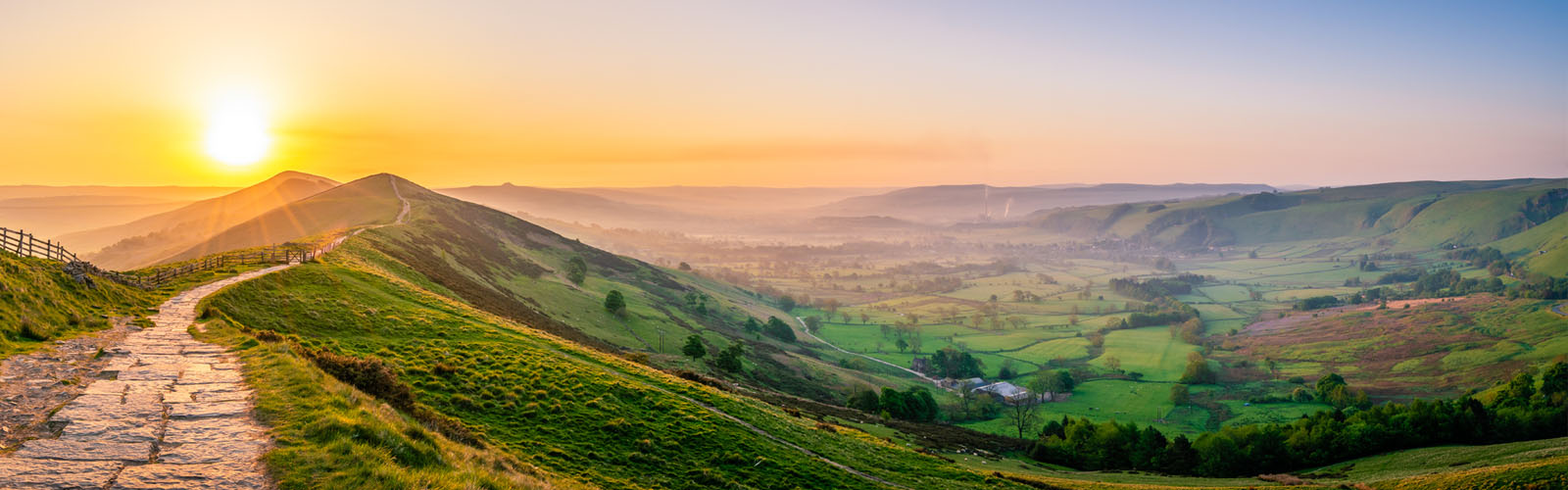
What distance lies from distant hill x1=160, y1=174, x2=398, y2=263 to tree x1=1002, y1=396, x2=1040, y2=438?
11816cm

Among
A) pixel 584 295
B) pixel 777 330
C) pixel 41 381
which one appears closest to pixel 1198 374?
pixel 777 330

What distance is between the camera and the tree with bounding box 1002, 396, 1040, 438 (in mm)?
105562

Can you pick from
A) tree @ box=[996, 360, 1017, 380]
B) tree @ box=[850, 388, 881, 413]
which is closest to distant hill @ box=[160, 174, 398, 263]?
tree @ box=[850, 388, 881, 413]

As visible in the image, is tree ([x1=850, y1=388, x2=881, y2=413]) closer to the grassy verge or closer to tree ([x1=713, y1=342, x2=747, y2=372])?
tree ([x1=713, y1=342, x2=747, y2=372])

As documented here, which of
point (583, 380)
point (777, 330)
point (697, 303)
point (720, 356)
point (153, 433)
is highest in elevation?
point (153, 433)

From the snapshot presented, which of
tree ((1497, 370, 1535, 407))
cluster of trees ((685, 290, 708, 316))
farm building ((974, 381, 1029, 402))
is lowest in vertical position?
farm building ((974, 381, 1029, 402))

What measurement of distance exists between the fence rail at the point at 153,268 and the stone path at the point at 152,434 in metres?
19.0

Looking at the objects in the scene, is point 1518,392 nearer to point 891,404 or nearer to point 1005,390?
point 1005,390

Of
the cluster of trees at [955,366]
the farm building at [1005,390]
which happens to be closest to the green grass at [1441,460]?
the farm building at [1005,390]

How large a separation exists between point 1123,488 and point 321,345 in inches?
2049

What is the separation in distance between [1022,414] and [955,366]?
44938 millimetres

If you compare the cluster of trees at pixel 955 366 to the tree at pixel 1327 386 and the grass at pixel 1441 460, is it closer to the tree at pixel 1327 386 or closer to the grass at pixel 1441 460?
the tree at pixel 1327 386

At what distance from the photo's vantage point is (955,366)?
158 metres

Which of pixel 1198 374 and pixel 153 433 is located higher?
pixel 153 433
